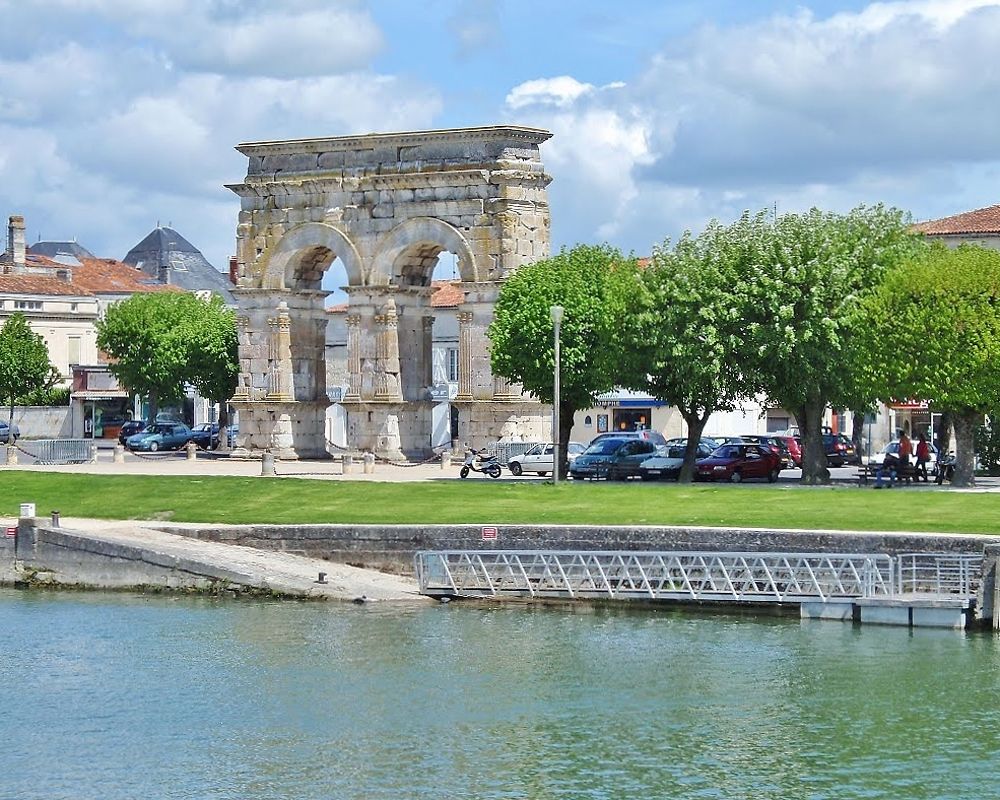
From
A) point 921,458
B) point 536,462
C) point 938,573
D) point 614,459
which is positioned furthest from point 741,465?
point 938,573

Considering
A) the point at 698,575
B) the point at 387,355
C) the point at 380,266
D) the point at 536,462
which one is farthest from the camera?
the point at 387,355

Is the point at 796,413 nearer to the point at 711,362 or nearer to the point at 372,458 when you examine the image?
the point at 711,362

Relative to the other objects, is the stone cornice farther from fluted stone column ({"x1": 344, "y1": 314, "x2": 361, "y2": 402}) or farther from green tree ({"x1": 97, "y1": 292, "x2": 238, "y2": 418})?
green tree ({"x1": 97, "y1": 292, "x2": 238, "y2": 418})

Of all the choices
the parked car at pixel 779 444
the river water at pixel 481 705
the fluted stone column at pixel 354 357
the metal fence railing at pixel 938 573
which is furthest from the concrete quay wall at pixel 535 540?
the parked car at pixel 779 444

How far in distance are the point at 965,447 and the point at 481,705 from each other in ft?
78.1

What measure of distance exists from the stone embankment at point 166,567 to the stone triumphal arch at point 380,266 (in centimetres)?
2115

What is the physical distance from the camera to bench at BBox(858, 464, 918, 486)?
5806 cm

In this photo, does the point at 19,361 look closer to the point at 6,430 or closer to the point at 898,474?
the point at 6,430

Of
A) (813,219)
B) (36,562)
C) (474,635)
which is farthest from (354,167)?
(474,635)

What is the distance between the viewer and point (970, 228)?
264ft

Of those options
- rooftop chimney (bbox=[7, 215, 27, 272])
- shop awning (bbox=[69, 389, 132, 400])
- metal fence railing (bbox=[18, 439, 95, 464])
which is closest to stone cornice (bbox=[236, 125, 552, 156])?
metal fence railing (bbox=[18, 439, 95, 464])

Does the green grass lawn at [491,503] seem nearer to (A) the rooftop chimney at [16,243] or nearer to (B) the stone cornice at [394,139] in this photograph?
(B) the stone cornice at [394,139]

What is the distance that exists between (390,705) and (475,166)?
117 ft

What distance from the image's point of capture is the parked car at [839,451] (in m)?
74.5
